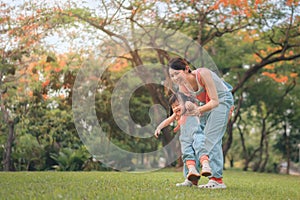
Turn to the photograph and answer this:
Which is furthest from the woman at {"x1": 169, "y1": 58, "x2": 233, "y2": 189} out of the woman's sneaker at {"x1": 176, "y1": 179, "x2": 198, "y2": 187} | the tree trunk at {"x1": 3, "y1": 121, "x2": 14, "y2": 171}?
the tree trunk at {"x1": 3, "y1": 121, "x2": 14, "y2": 171}

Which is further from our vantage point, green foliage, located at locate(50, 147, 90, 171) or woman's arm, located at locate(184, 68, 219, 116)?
green foliage, located at locate(50, 147, 90, 171)

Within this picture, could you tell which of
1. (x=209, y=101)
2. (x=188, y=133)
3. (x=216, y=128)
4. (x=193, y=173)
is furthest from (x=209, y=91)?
(x=193, y=173)

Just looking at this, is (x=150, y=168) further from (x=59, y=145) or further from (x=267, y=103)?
(x=267, y=103)

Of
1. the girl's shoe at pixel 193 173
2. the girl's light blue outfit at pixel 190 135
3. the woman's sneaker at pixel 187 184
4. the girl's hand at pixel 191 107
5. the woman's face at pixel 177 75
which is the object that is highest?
the woman's face at pixel 177 75

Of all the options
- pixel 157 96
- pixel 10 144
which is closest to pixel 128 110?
pixel 157 96

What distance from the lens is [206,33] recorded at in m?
15.5

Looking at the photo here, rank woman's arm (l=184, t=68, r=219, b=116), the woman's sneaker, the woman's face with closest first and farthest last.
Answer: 1. woman's arm (l=184, t=68, r=219, b=116)
2. the woman's face
3. the woman's sneaker

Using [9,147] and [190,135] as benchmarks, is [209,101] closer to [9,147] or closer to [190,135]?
[190,135]

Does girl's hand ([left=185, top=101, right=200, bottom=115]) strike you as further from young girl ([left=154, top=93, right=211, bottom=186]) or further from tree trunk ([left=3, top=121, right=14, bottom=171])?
tree trunk ([left=3, top=121, right=14, bottom=171])

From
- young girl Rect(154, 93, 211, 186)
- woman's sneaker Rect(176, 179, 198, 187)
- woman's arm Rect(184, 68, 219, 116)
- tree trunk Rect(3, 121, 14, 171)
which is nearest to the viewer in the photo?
woman's arm Rect(184, 68, 219, 116)

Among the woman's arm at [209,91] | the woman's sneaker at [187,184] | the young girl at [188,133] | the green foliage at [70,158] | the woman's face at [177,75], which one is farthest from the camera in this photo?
the green foliage at [70,158]

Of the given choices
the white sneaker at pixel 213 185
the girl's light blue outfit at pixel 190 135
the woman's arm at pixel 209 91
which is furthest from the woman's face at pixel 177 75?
the white sneaker at pixel 213 185

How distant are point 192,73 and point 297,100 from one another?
49.4ft

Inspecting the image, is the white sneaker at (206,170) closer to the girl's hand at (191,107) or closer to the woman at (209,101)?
the woman at (209,101)
